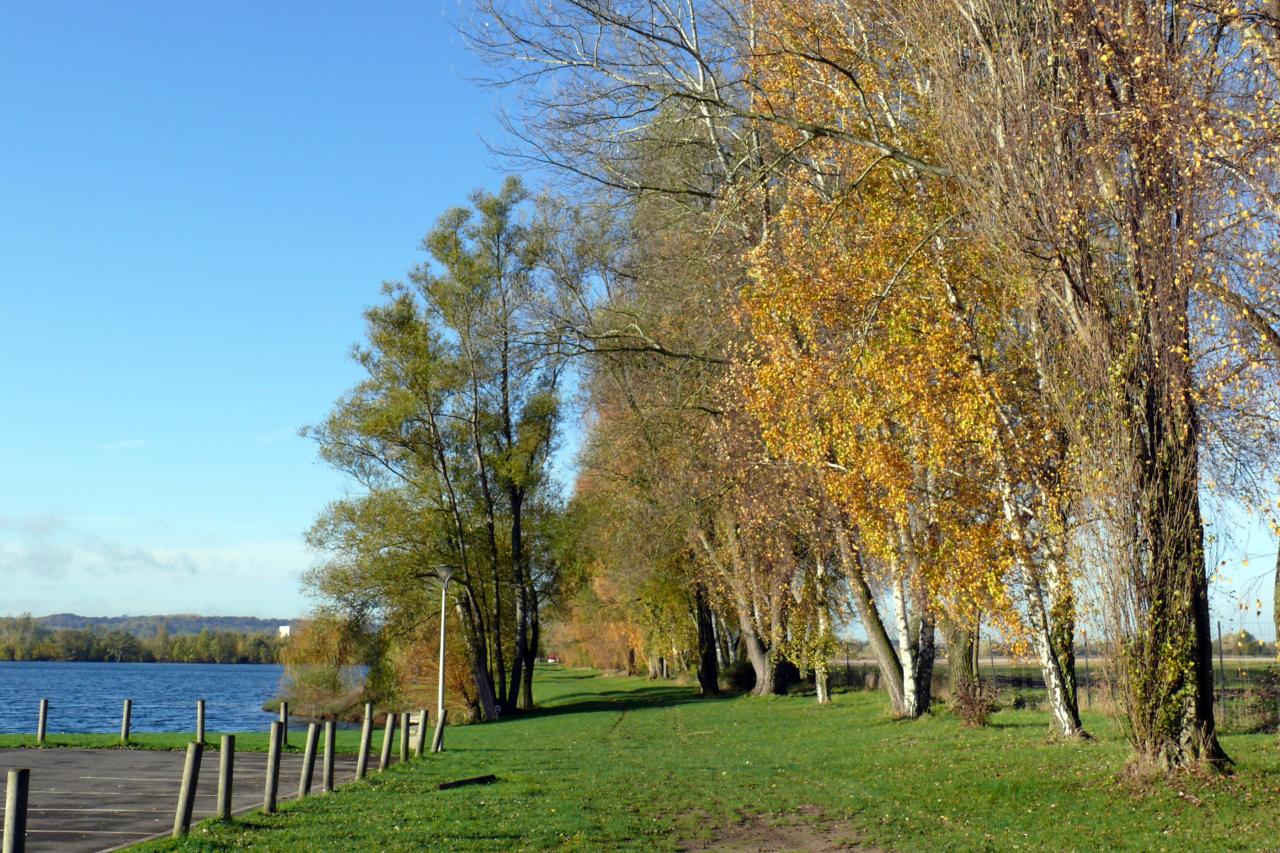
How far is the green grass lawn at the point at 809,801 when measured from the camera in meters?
10.9

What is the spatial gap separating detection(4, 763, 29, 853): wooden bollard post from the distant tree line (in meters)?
173

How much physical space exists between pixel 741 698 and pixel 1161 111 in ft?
97.1

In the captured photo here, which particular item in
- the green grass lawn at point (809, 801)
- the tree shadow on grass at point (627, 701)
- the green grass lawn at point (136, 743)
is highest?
the green grass lawn at point (809, 801)

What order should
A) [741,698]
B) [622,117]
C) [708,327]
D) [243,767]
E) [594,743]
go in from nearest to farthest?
[622,117] → [243,767] → [594,743] → [708,327] → [741,698]

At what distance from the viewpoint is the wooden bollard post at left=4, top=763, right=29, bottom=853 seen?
8.33 meters

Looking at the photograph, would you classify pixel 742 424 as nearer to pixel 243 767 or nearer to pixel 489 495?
pixel 243 767

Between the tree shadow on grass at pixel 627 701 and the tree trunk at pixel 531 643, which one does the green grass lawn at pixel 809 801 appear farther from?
the tree trunk at pixel 531 643

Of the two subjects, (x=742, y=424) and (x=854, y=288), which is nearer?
(x=854, y=288)

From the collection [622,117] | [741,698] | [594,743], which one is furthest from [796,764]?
[741,698]

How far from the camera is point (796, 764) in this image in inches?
723

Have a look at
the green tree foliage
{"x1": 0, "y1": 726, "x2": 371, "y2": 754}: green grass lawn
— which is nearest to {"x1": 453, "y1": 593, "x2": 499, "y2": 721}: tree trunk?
the green tree foliage

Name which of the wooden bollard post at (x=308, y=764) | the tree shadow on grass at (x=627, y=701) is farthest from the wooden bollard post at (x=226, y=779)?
the tree shadow on grass at (x=627, y=701)

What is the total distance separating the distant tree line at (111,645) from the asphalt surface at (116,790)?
526 ft

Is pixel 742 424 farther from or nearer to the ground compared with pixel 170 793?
farther from the ground
